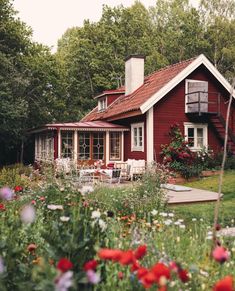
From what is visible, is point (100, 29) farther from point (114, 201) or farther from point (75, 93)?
point (114, 201)

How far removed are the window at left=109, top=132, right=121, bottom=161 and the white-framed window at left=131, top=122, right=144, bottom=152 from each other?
1.05 meters

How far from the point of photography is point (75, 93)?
33.8m

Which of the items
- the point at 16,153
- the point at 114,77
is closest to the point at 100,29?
the point at 114,77

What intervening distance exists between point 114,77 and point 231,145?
16792mm

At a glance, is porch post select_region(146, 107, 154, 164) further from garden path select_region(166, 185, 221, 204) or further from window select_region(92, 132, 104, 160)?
garden path select_region(166, 185, 221, 204)

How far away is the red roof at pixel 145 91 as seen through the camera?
723 inches

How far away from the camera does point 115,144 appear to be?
2061 cm

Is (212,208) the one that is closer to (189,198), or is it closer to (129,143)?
(189,198)

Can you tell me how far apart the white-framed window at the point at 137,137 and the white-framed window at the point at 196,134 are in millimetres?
2169

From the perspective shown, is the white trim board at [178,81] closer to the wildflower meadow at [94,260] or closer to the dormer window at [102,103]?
the dormer window at [102,103]

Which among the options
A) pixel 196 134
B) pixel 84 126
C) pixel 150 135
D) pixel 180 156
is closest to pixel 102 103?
pixel 84 126

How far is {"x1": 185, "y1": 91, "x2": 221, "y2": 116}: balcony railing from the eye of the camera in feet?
60.3

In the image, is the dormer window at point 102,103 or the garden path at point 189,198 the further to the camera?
the dormer window at point 102,103

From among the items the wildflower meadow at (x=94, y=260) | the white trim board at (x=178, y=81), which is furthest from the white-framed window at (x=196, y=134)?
the wildflower meadow at (x=94, y=260)
